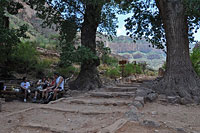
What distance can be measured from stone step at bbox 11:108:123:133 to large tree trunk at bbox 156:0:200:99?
3.14 m

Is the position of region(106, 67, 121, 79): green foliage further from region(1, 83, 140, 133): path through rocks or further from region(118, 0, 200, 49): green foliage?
region(1, 83, 140, 133): path through rocks

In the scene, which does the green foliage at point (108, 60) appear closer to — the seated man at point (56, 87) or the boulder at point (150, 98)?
the seated man at point (56, 87)

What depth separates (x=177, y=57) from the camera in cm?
664

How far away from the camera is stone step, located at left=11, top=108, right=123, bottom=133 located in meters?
3.41

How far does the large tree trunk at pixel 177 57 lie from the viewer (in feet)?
20.7

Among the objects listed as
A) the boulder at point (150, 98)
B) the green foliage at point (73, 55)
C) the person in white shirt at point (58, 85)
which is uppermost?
→ the green foliage at point (73, 55)

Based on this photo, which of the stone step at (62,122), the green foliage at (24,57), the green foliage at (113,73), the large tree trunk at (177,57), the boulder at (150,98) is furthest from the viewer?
the green foliage at (113,73)

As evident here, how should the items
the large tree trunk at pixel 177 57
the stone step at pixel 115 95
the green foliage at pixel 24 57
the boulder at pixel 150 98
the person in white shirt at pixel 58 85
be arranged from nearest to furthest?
the boulder at pixel 150 98 → the stone step at pixel 115 95 → the large tree trunk at pixel 177 57 → the person in white shirt at pixel 58 85 → the green foliage at pixel 24 57

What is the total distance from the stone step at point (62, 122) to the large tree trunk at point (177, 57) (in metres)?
3.14

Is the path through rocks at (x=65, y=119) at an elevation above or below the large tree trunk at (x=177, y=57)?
below

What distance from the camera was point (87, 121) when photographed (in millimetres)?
3889

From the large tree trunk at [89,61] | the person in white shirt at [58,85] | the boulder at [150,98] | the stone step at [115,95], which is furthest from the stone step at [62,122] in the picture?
the large tree trunk at [89,61]

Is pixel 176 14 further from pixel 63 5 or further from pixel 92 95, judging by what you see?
pixel 63 5

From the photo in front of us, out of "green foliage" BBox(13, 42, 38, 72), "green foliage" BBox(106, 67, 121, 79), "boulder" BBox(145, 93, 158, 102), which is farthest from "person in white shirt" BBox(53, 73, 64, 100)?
"green foliage" BBox(106, 67, 121, 79)
